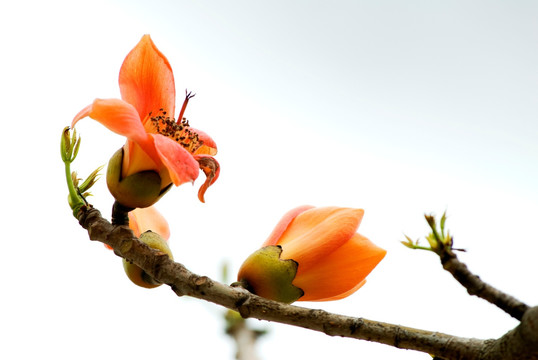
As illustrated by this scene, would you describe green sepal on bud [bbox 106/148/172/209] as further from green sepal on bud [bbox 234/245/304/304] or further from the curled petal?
green sepal on bud [bbox 234/245/304/304]

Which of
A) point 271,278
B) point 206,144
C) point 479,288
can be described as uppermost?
point 206,144

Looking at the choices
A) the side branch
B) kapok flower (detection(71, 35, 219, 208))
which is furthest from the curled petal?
the side branch

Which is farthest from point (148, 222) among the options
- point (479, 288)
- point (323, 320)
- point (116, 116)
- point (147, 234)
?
point (479, 288)

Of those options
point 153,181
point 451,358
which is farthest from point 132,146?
point 451,358

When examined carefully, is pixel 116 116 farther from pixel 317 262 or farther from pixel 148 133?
pixel 317 262

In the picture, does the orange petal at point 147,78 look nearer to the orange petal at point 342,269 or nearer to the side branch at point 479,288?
the orange petal at point 342,269

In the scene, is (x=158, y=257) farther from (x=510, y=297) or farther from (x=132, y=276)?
(x=510, y=297)
